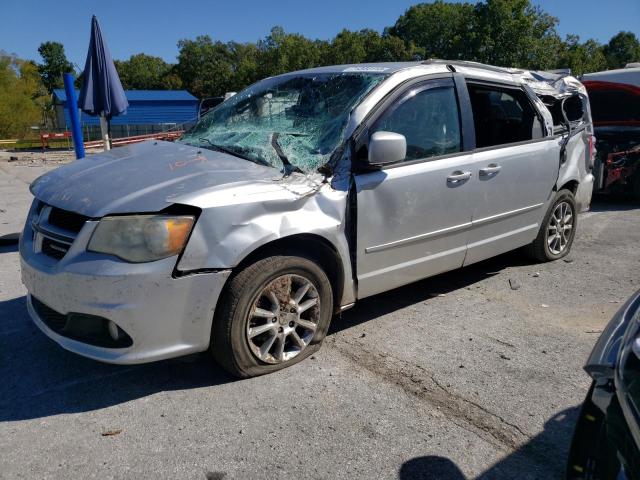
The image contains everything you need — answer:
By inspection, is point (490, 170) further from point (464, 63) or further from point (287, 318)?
point (287, 318)

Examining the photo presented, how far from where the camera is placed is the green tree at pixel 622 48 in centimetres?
7325

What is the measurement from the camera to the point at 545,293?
4488 millimetres

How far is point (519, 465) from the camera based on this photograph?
234 centimetres

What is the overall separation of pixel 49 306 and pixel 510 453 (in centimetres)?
245

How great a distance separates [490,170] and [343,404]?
2.21 metres

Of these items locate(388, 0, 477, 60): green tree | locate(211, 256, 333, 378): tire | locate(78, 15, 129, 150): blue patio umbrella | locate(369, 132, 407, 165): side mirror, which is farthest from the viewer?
locate(388, 0, 477, 60): green tree

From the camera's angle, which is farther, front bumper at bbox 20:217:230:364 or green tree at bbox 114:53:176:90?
green tree at bbox 114:53:176:90

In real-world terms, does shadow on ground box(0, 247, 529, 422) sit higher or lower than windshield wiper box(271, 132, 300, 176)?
lower

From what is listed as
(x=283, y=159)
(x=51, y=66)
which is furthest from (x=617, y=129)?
(x=51, y=66)

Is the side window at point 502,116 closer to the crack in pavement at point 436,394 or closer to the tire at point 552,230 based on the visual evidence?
the tire at point 552,230

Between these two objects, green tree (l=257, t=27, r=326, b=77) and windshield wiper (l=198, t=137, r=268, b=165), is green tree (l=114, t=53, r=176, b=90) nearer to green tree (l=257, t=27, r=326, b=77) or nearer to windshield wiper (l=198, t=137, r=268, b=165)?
green tree (l=257, t=27, r=326, b=77)

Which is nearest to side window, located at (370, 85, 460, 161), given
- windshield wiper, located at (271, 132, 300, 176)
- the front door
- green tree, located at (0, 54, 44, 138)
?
the front door

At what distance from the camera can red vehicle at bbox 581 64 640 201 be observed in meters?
8.13

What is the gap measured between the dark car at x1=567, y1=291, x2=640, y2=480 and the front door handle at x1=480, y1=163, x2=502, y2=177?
2.31 meters
